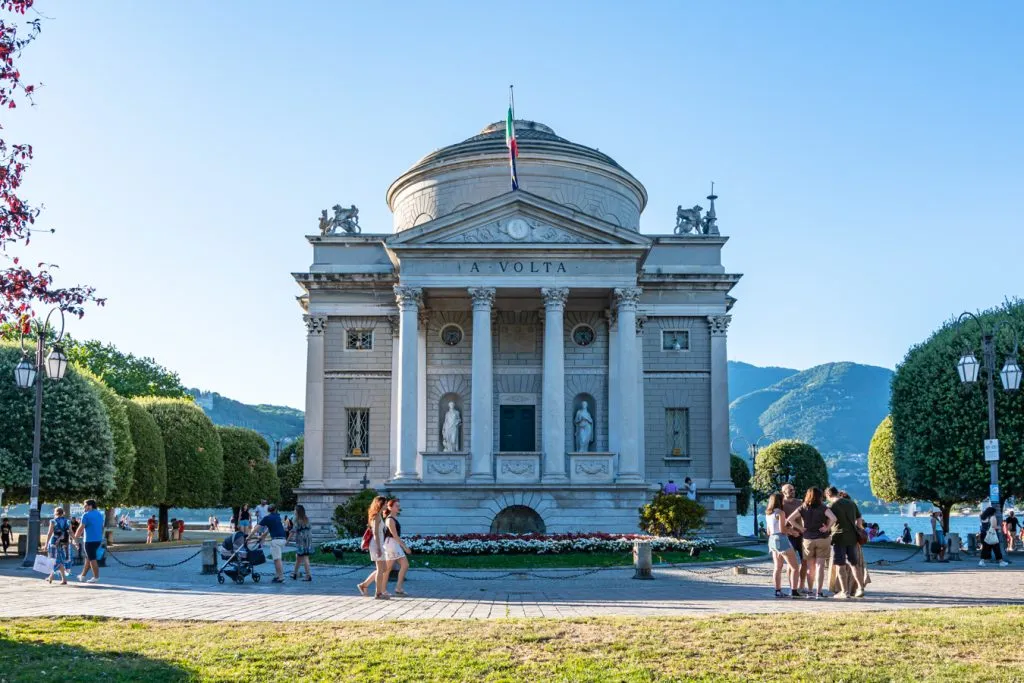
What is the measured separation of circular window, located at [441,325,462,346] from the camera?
4628 centimetres

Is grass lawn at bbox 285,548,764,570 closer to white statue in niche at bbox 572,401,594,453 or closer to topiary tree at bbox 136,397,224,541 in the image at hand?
white statue in niche at bbox 572,401,594,453

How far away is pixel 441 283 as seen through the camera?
41.5m

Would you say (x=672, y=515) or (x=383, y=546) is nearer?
(x=383, y=546)

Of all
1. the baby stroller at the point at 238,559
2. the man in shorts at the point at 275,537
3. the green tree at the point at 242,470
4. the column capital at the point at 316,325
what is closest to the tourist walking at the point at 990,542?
the man in shorts at the point at 275,537

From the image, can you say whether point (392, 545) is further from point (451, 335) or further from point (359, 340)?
point (359, 340)

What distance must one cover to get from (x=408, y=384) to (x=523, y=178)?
13747 mm

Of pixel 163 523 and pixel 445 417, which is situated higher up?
pixel 445 417

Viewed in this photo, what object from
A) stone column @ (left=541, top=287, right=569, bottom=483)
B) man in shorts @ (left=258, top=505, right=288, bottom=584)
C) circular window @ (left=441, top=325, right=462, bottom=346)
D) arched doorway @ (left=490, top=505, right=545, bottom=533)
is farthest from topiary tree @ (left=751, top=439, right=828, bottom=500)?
man in shorts @ (left=258, top=505, right=288, bottom=584)

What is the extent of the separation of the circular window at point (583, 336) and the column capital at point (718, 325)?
587cm

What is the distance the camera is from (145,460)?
53.5 m

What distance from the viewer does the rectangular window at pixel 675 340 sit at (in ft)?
157

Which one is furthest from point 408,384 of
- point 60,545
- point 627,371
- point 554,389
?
point 60,545

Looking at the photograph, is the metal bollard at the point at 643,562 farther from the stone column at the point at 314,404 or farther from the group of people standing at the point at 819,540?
the stone column at the point at 314,404

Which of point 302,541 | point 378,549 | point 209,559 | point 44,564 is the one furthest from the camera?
point 209,559
